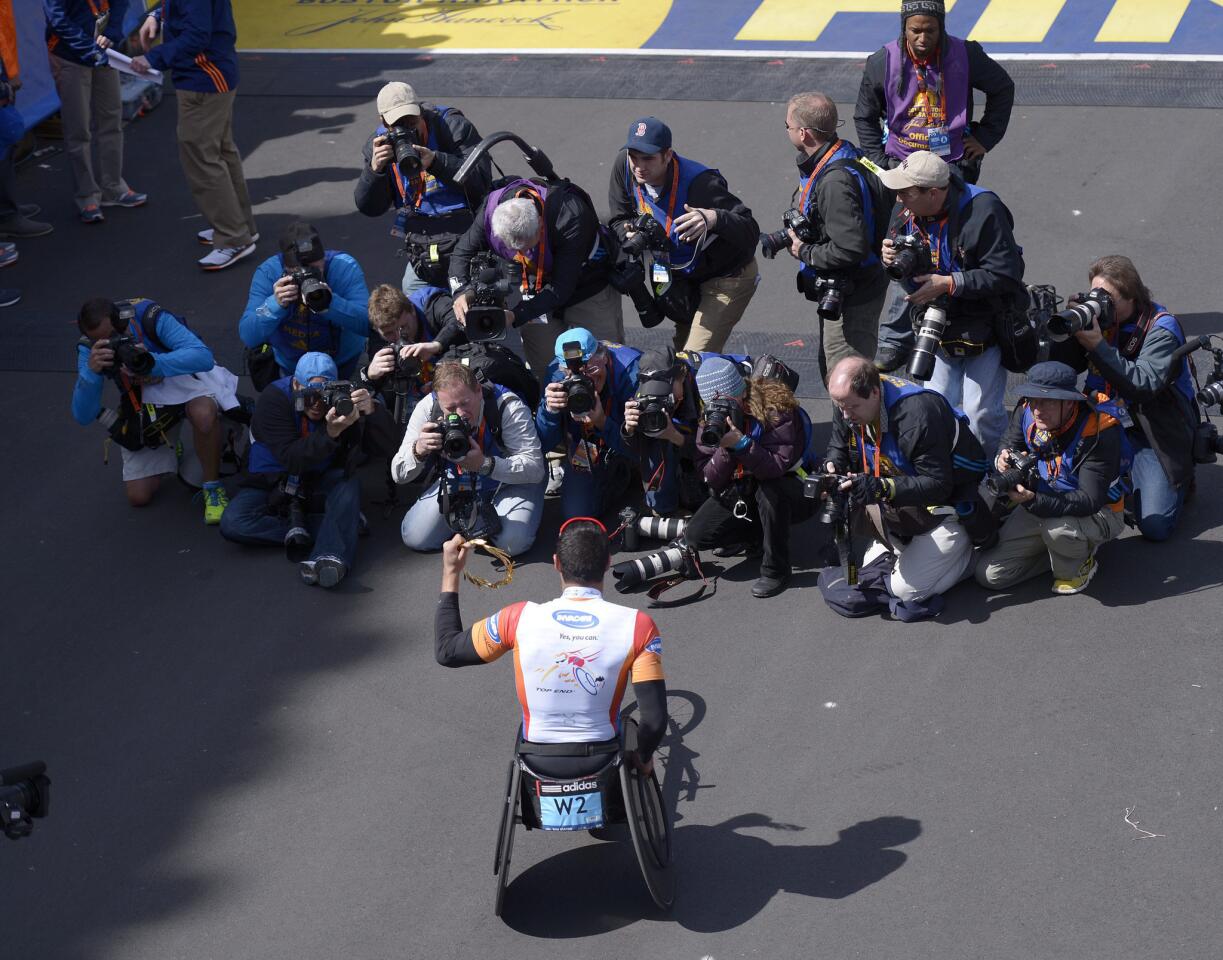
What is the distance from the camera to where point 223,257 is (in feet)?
36.0

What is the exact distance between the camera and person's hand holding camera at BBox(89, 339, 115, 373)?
8008 mm

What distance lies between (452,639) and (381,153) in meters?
4.19

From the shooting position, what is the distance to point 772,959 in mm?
5293

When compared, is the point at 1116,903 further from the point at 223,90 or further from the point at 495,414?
the point at 223,90

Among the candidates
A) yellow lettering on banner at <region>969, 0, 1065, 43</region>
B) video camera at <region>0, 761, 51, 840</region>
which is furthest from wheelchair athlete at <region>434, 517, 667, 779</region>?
yellow lettering on banner at <region>969, 0, 1065, 43</region>

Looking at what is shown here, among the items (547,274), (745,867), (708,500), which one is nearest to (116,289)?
(547,274)

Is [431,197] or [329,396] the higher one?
[431,197]

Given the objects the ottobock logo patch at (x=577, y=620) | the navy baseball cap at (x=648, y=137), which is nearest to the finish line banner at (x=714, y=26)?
the navy baseball cap at (x=648, y=137)

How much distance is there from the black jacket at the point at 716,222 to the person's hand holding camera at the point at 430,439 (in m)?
1.60

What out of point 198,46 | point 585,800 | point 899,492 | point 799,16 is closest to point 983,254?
point 899,492

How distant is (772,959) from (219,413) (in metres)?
4.61

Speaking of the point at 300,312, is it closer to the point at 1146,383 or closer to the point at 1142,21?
the point at 1146,383

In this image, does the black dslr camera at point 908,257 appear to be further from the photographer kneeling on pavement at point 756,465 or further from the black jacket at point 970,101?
the black jacket at point 970,101

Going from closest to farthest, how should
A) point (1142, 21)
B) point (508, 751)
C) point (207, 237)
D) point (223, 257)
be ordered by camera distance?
point (508, 751) < point (223, 257) < point (207, 237) < point (1142, 21)
